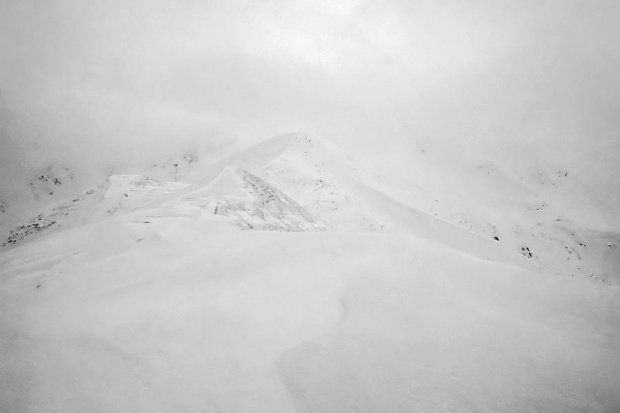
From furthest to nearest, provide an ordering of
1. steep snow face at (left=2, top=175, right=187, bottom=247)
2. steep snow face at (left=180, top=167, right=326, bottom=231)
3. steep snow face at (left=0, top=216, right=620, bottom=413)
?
steep snow face at (left=2, top=175, right=187, bottom=247) < steep snow face at (left=180, top=167, right=326, bottom=231) < steep snow face at (left=0, top=216, right=620, bottom=413)

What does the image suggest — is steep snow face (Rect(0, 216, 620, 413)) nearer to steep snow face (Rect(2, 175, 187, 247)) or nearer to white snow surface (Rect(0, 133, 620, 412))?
white snow surface (Rect(0, 133, 620, 412))

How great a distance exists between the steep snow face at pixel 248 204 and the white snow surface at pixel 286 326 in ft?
4.15

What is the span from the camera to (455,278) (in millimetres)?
3434

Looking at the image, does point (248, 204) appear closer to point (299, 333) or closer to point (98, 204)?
point (98, 204)

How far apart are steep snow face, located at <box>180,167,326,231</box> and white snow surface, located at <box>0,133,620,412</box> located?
4.15 ft

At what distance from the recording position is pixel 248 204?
7.52 metres

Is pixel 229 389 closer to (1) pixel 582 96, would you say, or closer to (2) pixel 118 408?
(2) pixel 118 408

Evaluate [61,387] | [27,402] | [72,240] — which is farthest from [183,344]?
[72,240]

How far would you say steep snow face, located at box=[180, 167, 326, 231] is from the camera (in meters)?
6.46

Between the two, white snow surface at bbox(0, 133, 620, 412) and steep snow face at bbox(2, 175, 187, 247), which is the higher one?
white snow surface at bbox(0, 133, 620, 412)

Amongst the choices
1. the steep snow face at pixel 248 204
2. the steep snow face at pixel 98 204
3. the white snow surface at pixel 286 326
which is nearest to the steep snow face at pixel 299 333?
the white snow surface at pixel 286 326

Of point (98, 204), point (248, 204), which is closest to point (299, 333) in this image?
point (248, 204)

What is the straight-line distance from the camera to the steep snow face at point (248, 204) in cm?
646

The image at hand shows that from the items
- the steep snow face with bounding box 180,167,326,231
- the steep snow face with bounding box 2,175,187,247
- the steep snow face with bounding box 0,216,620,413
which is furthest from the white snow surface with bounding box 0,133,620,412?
the steep snow face with bounding box 2,175,187,247
